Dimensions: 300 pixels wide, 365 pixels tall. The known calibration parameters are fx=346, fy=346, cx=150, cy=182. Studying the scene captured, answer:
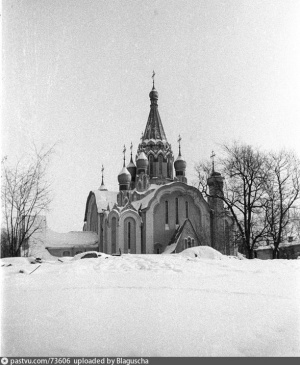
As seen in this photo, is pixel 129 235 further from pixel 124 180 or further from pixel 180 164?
pixel 180 164

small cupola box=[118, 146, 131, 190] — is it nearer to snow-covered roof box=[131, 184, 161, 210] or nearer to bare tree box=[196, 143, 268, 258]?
snow-covered roof box=[131, 184, 161, 210]

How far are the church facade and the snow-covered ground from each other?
20515mm

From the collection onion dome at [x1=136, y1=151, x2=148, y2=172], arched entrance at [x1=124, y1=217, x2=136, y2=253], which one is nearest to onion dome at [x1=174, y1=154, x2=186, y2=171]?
onion dome at [x1=136, y1=151, x2=148, y2=172]

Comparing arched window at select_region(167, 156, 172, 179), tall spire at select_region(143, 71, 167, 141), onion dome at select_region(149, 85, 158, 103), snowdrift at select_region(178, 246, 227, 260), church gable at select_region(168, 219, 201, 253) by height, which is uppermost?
onion dome at select_region(149, 85, 158, 103)

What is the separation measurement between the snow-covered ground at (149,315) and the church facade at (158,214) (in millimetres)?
20515

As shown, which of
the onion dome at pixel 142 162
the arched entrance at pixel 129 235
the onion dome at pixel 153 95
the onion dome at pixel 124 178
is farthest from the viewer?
the onion dome at pixel 153 95

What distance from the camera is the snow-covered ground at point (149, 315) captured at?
356cm

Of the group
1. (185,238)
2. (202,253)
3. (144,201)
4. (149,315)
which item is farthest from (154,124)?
(149,315)

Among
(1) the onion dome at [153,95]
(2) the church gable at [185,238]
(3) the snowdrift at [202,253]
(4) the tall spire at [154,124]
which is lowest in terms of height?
(3) the snowdrift at [202,253]

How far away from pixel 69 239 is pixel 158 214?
32.0ft

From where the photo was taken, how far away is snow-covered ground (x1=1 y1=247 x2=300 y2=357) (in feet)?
11.7

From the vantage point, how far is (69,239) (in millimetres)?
33719

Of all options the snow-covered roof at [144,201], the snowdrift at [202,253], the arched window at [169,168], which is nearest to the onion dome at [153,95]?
the arched window at [169,168]

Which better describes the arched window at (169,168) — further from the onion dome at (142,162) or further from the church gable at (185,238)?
the church gable at (185,238)
